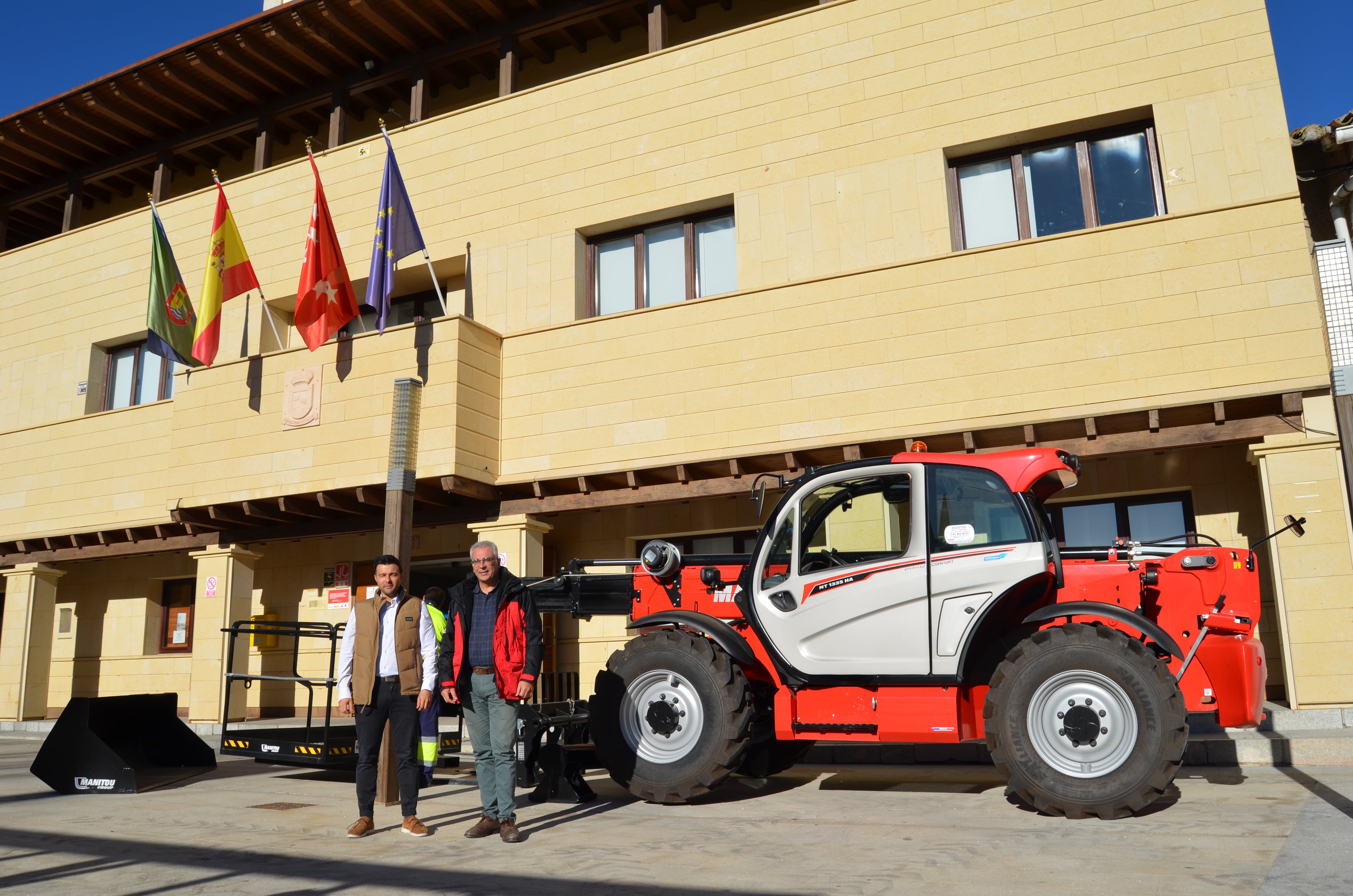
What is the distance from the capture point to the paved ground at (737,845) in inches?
196

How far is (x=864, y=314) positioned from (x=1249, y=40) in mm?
5223

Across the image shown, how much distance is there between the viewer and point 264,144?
18.8 metres

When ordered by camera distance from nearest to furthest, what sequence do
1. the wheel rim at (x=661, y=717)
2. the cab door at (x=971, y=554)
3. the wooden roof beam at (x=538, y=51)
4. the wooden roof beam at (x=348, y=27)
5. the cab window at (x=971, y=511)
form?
1. the cab door at (x=971, y=554)
2. the cab window at (x=971, y=511)
3. the wheel rim at (x=661, y=717)
4. the wooden roof beam at (x=348, y=27)
5. the wooden roof beam at (x=538, y=51)

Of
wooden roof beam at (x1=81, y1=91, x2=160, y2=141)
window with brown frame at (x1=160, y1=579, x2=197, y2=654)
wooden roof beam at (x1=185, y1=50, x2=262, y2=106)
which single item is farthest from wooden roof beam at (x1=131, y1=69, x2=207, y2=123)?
window with brown frame at (x1=160, y1=579, x2=197, y2=654)

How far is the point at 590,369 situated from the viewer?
14.1m

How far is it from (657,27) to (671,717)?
11.3 meters

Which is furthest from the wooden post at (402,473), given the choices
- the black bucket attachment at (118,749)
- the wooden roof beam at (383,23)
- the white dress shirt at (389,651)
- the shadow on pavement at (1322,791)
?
the wooden roof beam at (383,23)

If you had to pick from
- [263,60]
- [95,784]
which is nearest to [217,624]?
[95,784]

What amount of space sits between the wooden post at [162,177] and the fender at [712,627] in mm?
16090

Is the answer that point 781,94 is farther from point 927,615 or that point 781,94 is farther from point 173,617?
point 173,617

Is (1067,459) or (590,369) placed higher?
(590,369)

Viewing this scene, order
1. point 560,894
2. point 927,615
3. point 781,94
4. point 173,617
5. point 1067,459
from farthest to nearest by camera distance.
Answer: point 173,617 < point 781,94 < point 1067,459 < point 927,615 < point 560,894

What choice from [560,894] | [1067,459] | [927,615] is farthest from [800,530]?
[560,894]

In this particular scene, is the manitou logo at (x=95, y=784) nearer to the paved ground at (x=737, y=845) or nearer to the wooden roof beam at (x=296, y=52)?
the paved ground at (x=737, y=845)
